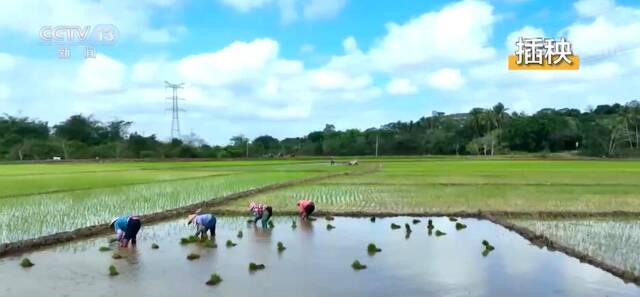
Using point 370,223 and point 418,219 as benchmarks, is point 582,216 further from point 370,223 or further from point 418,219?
point 370,223

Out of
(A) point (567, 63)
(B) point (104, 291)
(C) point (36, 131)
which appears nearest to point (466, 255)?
(B) point (104, 291)

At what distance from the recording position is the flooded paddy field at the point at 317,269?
7160mm

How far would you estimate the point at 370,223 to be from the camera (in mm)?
13680

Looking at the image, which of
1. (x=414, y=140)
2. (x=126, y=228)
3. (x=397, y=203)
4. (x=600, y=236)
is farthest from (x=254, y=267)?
(x=414, y=140)

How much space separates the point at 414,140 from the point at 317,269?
78900mm

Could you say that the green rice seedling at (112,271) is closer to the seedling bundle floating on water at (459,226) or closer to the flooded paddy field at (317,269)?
the flooded paddy field at (317,269)

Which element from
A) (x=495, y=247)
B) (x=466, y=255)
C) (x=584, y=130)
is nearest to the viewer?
(x=466, y=255)

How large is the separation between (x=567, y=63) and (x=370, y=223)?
39.4 feet

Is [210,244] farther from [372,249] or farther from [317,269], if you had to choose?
[372,249]

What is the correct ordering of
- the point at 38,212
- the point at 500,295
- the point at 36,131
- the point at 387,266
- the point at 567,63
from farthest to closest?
the point at 36,131 < the point at 567,63 < the point at 38,212 < the point at 387,266 < the point at 500,295

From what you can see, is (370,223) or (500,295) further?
(370,223)

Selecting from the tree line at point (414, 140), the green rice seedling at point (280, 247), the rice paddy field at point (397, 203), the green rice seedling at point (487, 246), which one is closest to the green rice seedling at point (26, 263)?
the rice paddy field at point (397, 203)

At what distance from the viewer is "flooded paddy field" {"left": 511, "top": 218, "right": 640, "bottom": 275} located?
8953 mm

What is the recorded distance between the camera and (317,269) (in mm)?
8414
